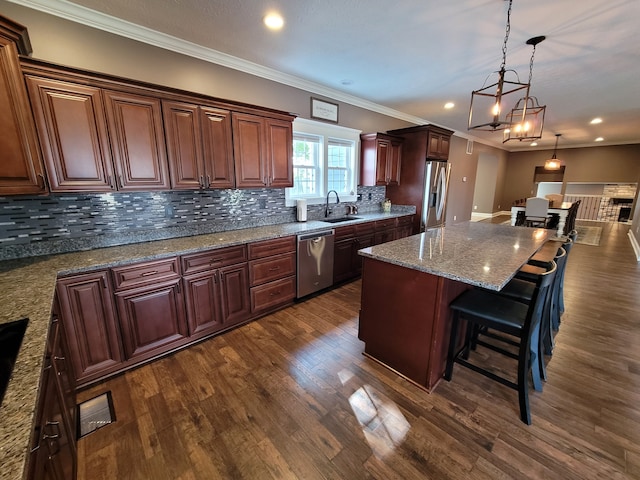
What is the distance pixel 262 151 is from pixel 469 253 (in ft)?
7.34

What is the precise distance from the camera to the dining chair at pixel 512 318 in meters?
1.62

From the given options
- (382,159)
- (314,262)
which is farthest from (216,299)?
(382,159)

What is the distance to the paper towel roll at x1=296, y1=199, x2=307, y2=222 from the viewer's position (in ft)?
11.8

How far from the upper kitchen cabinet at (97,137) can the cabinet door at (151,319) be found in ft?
2.79

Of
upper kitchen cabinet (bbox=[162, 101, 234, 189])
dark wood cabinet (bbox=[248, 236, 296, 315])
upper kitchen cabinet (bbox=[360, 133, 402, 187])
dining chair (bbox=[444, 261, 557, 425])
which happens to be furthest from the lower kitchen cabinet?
upper kitchen cabinet (bbox=[360, 133, 402, 187])

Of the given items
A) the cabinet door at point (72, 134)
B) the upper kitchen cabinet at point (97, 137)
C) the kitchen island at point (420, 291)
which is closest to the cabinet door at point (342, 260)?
the kitchen island at point (420, 291)

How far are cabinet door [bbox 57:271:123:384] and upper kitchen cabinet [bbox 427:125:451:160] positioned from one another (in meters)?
4.73

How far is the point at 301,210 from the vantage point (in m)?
3.61

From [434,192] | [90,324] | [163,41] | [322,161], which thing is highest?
[163,41]

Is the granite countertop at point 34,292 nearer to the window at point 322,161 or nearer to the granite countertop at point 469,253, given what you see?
the window at point 322,161

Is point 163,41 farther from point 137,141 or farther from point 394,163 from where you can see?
point 394,163

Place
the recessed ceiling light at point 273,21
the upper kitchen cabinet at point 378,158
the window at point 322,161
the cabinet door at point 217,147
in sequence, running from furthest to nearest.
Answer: the upper kitchen cabinet at point 378,158
the window at point 322,161
the cabinet door at point 217,147
the recessed ceiling light at point 273,21

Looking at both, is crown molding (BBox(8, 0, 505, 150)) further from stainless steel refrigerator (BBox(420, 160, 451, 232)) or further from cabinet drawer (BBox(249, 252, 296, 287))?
cabinet drawer (BBox(249, 252, 296, 287))

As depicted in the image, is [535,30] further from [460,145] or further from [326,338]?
[460,145]
